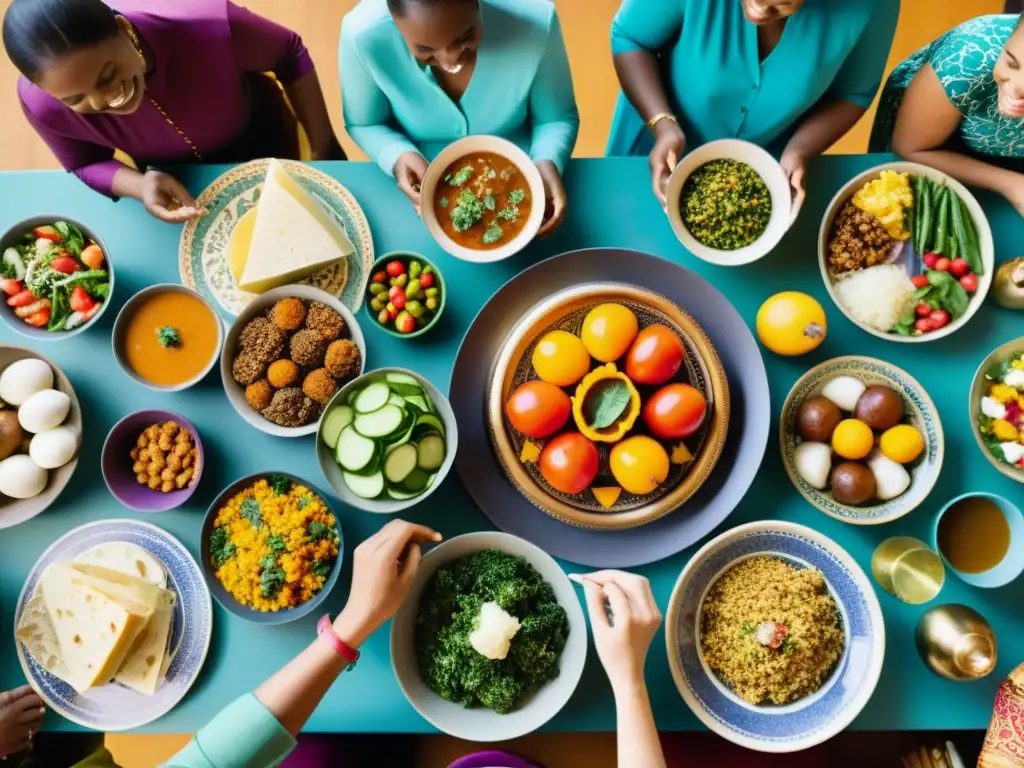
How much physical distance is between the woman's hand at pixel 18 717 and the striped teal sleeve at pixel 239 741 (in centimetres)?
43

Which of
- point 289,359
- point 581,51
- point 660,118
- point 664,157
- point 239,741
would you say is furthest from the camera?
point 581,51

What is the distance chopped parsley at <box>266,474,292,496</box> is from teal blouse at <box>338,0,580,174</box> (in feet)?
2.56

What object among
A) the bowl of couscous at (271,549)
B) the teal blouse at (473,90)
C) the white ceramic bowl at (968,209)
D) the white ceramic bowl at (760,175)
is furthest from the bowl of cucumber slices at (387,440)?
the white ceramic bowl at (968,209)

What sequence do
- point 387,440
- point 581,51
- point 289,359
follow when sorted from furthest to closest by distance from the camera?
point 581,51 < point 289,359 < point 387,440

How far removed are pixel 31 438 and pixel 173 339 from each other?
1.29ft

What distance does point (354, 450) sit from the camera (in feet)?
4.73

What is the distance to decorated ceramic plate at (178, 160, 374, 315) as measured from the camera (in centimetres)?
164

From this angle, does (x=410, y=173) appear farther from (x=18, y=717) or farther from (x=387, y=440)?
(x=18, y=717)

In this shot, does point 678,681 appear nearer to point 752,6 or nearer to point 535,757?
point 535,757

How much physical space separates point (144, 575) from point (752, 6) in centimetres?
186

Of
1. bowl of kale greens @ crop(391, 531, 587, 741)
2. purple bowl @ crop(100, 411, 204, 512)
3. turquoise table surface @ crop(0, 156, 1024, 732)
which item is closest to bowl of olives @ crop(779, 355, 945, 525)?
turquoise table surface @ crop(0, 156, 1024, 732)

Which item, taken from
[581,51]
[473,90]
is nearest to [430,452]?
[473,90]

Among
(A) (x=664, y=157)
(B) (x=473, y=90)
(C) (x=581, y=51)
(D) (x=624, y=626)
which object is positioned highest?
(C) (x=581, y=51)

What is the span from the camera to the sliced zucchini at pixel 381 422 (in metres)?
1.42
